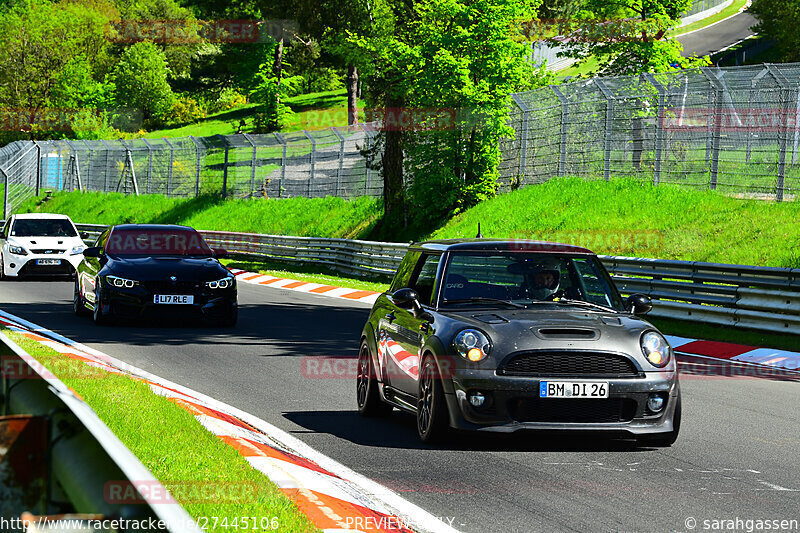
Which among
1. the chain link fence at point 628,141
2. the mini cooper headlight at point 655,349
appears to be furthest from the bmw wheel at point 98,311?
the chain link fence at point 628,141

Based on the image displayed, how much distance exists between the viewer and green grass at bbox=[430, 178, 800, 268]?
21.2m

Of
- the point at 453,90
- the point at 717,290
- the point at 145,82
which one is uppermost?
the point at 145,82

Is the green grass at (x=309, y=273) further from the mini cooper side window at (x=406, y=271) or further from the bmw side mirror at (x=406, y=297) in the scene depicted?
the bmw side mirror at (x=406, y=297)

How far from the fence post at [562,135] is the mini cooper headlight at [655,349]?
2167cm

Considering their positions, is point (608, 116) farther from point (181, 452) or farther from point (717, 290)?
point (181, 452)

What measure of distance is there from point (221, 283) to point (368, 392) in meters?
7.60

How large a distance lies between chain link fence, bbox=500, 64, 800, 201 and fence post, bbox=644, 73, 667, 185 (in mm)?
24

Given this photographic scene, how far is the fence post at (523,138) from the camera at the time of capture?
3086cm

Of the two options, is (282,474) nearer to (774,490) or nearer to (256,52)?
(774,490)

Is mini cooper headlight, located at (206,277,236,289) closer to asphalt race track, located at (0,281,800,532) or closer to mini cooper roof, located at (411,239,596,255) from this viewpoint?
asphalt race track, located at (0,281,800,532)

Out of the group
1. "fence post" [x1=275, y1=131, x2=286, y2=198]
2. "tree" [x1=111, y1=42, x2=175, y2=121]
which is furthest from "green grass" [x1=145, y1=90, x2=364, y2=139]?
"fence post" [x1=275, y1=131, x2=286, y2=198]

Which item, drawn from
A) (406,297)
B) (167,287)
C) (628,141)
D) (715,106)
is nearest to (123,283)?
(167,287)

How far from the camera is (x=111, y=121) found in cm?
9875

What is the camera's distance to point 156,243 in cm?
1764
